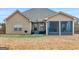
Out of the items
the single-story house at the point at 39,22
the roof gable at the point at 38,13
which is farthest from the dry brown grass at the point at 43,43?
the roof gable at the point at 38,13

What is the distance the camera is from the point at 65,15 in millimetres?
8688

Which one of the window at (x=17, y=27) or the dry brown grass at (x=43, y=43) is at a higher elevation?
the window at (x=17, y=27)

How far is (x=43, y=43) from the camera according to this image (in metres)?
8.73

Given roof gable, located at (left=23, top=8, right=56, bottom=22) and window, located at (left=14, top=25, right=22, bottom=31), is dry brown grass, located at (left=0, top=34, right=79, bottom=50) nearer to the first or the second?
window, located at (left=14, top=25, right=22, bottom=31)

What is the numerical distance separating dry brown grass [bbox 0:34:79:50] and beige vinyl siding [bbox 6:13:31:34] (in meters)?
0.12

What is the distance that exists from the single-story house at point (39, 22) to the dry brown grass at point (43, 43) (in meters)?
0.10

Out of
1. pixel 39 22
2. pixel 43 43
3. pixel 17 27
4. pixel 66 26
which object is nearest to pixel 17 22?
pixel 17 27

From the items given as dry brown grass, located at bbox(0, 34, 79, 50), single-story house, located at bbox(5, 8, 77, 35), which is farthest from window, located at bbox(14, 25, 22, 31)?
dry brown grass, located at bbox(0, 34, 79, 50)

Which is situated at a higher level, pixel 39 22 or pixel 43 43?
pixel 39 22

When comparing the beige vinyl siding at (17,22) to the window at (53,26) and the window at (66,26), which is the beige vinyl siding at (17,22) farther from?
the window at (66,26)

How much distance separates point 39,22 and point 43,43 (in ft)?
1.02

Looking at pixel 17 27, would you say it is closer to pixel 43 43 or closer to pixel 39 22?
pixel 39 22

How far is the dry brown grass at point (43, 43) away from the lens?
343 inches
